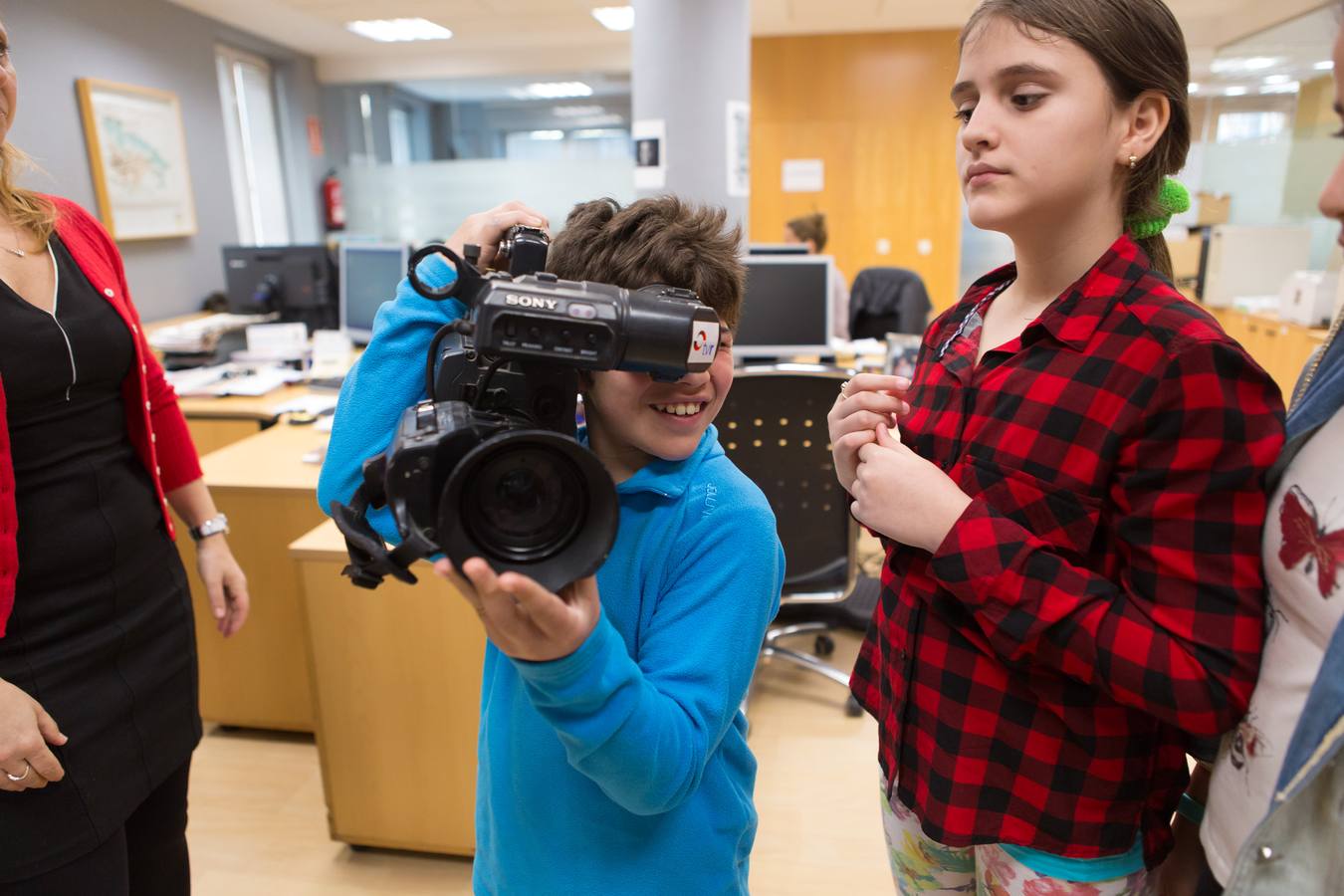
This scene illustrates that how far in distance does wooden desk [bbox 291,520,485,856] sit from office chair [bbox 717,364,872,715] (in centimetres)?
81

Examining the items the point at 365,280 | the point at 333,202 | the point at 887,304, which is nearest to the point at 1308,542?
the point at 365,280

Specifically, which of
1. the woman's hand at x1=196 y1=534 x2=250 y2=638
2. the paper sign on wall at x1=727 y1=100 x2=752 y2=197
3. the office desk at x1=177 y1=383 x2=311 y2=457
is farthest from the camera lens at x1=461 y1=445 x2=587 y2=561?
the paper sign on wall at x1=727 y1=100 x2=752 y2=197

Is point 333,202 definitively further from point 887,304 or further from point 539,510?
point 539,510

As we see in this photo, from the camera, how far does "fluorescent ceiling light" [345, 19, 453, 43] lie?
596 cm

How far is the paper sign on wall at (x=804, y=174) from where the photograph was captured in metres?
6.66

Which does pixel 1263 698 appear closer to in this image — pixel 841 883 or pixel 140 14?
pixel 841 883

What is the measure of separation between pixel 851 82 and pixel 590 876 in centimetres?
676

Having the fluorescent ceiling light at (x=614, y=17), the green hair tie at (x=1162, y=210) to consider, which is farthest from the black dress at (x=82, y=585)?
the fluorescent ceiling light at (x=614, y=17)

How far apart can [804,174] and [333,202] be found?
3997 millimetres

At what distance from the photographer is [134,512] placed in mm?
1147

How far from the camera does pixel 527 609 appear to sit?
55 cm

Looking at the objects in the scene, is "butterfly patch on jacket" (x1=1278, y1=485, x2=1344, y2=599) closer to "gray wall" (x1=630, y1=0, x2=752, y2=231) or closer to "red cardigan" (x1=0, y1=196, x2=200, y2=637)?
"red cardigan" (x1=0, y1=196, x2=200, y2=637)

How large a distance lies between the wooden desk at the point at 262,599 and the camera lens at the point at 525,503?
1719mm

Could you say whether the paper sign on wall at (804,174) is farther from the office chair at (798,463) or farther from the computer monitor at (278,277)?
the office chair at (798,463)
